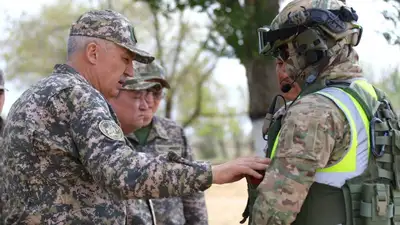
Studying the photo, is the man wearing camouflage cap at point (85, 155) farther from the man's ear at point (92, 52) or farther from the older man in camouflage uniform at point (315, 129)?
the older man in camouflage uniform at point (315, 129)

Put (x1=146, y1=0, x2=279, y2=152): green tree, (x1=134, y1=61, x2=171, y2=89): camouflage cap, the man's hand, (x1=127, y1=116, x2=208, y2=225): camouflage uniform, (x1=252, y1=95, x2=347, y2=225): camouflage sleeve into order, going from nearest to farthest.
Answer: (x1=252, y1=95, x2=347, y2=225): camouflage sleeve
the man's hand
(x1=127, y1=116, x2=208, y2=225): camouflage uniform
(x1=134, y1=61, x2=171, y2=89): camouflage cap
(x1=146, y1=0, x2=279, y2=152): green tree

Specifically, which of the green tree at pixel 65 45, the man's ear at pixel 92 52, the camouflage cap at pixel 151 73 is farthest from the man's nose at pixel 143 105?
the green tree at pixel 65 45

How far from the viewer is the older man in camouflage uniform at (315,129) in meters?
3.05

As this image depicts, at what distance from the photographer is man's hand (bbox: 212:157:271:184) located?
317 centimetres

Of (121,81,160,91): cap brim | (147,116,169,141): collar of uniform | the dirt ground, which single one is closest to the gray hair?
(121,81,160,91): cap brim

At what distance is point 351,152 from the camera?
3.12 metres

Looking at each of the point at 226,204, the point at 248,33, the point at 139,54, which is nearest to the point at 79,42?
the point at 139,54

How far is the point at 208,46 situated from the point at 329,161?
4637 mm

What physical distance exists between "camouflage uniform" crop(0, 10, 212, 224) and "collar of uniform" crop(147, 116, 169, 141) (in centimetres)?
206

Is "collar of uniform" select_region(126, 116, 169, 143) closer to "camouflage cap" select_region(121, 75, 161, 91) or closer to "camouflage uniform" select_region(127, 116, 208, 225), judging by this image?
"camouflage uniform" select_region(127, 116, 208, 225)

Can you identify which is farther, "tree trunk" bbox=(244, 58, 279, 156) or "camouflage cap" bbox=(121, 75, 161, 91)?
"tree trunk" bbox=(244, 58, 279, 156)

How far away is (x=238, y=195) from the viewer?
20.8m

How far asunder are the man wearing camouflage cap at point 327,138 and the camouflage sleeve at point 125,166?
0.34m

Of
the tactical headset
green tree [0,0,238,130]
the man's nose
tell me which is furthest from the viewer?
green tree [0,0,238,130]
